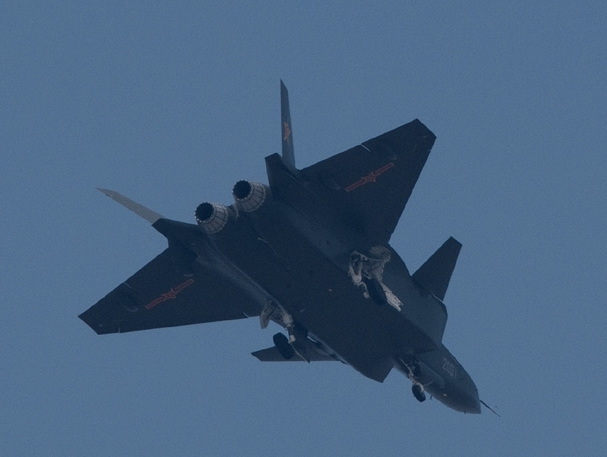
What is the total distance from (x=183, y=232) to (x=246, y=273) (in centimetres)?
263

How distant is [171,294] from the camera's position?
148 feet

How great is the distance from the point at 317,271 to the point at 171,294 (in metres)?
7.58

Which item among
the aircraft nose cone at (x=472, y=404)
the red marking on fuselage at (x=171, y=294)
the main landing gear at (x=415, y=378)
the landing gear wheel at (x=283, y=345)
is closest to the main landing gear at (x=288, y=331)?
the landing gear wheel at (x=283, y=345)

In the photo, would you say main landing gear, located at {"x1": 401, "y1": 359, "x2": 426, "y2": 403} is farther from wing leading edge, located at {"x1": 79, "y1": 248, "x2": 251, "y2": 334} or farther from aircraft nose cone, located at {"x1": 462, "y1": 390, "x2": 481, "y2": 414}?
wing leading edge, located at {"x1": 79, "y1": 248, "x2": 251, "y2": 334}

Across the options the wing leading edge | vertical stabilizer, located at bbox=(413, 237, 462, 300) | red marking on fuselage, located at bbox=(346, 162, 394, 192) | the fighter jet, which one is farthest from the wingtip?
vertical stabilizer, located at bbox=(413, 237, 462, 300)

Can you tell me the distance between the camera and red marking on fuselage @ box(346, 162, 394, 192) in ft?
132

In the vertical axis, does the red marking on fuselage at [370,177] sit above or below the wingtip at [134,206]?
above

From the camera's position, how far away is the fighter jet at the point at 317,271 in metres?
38.9

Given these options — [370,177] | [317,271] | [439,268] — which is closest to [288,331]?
[317,271]

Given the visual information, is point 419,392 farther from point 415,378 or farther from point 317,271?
point 317,271

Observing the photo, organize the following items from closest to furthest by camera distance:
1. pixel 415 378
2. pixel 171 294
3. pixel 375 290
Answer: pixel 375 290 → pixel 171 294 → pixel 415 378

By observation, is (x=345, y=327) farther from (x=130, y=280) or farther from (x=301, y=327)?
(x=130, y=280)

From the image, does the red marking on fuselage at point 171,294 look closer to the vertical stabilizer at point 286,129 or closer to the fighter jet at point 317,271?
the fighter jet at point 317,271

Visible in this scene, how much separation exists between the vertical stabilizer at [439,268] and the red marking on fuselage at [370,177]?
20.1ft
